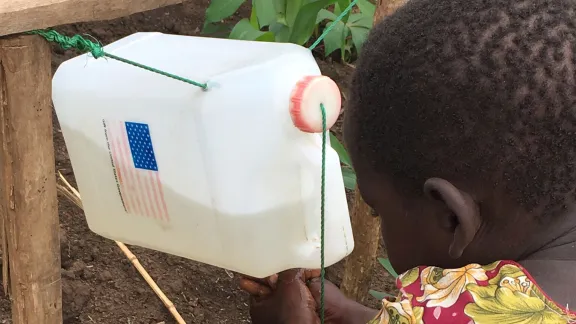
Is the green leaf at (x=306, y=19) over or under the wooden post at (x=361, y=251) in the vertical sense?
over

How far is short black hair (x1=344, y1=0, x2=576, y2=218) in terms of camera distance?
2.40 ft

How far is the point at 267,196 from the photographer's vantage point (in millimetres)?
929

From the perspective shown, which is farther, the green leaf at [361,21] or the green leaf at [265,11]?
the green leaf at [361,21]

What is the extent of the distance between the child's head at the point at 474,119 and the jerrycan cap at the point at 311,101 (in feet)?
0.12

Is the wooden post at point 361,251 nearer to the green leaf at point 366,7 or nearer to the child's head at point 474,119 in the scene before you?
the child's head at point 474,119

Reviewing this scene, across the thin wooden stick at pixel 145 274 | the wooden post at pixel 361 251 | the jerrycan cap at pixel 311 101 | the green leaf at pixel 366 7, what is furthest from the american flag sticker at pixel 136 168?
A: the green leaf at pixel 366 7

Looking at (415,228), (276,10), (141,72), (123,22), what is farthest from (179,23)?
(415,228)

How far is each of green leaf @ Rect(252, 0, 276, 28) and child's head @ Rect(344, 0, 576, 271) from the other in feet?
2.84

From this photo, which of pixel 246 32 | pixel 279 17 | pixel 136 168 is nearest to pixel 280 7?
pixel 279 17

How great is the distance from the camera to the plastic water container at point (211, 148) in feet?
2.94

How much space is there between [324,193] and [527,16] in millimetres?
334

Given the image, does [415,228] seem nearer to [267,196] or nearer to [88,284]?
[267,196]

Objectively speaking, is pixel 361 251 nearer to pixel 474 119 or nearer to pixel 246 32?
pixel 246 32

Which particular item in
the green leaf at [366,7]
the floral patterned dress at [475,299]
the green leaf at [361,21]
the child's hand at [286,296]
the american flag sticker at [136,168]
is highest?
the green leaf at [366,7]
